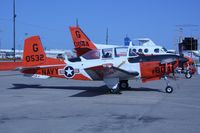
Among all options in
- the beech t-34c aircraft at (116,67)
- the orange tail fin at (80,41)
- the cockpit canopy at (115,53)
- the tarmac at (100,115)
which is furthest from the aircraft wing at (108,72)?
the orange tail fin at (80,41)

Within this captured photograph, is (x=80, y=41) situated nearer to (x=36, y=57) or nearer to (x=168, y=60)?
(x=36, y=57)

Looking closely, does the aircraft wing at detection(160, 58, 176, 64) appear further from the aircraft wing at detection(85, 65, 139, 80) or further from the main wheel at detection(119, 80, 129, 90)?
the main wheel at detection(119, 80, 129, 90)

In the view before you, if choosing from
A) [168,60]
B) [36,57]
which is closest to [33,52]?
[36,57]

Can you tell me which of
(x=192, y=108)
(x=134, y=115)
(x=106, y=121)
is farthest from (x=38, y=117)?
(x=192, y=108)

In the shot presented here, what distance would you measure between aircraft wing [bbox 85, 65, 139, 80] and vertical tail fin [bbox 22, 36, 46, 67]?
2671 mm

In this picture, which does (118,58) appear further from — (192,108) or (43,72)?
(192,108)

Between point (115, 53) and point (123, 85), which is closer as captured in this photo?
point (115, 53)

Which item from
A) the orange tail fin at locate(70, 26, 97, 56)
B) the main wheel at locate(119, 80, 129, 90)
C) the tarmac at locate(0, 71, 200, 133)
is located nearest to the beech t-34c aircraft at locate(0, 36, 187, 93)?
the main wheel at locate(119, 80, 129, 90)

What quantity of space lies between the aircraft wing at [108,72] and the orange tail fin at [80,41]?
18801 millimetres

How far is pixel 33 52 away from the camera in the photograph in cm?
1636

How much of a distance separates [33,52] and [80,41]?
18.0 metres

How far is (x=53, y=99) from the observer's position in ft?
41.6

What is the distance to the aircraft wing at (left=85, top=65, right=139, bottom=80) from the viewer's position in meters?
13.8

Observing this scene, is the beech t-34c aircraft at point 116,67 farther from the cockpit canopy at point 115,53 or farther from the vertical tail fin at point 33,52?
the vertical tail fin at point 33,52
